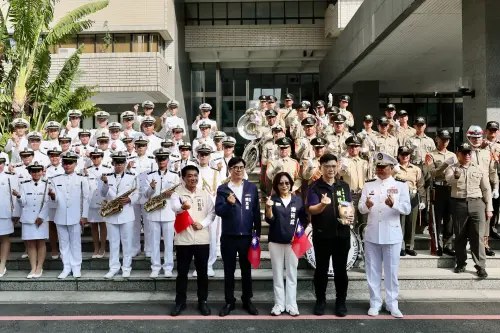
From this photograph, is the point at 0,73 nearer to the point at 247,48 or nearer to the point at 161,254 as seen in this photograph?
the point at 161,254

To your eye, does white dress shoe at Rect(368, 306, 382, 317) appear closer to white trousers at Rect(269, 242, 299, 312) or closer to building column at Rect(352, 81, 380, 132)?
white trousers at Rect(269, 242, 299, 312)

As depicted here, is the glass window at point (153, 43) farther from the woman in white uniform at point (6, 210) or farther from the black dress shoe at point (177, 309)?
the black dress shoe at point (177, 309)

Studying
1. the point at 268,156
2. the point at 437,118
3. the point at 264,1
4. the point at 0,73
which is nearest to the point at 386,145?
the point at 268,156

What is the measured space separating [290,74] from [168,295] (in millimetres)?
19722

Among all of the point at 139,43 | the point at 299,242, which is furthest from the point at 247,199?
the point at 139,43

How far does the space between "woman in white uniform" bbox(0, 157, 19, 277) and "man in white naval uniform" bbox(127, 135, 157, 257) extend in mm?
2015

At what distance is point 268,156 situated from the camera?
30.7 ft

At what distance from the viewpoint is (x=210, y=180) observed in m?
8.25

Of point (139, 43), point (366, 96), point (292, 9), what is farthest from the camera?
point (292, 9)

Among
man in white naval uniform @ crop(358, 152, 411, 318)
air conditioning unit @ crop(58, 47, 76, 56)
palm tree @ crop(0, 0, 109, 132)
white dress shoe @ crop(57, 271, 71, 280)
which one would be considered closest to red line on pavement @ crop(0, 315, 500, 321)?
man in white naval uniform @ crop(358, 152, 411, 318)

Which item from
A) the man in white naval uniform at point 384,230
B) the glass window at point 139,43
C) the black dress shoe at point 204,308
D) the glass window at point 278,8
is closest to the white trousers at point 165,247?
the black dress shoe at point 204,308

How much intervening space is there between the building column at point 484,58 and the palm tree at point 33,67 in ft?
33.6

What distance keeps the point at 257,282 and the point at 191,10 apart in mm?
18653

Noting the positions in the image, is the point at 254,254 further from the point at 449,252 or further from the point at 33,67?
the point at 33,67
